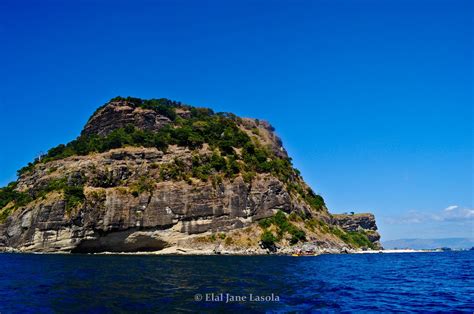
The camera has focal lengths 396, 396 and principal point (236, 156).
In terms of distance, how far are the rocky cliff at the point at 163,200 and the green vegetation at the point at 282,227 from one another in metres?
0.25

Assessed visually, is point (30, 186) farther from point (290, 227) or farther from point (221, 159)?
point (290, 227)

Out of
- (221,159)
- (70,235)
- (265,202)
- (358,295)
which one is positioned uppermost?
(221,159)

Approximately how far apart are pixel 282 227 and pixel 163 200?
3064 cm

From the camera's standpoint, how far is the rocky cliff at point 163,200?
9419 cm

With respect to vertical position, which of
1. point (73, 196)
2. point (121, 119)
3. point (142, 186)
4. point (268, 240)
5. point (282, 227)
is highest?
point (121, 119)

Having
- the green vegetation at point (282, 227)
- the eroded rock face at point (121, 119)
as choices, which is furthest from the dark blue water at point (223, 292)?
the eroded rock face at point (121, 119)

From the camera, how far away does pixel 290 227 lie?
327 ft

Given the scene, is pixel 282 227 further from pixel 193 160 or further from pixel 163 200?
pixel 193 160

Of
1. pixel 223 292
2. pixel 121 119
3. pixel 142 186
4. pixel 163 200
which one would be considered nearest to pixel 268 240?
pixel 163 200

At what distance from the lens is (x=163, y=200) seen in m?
99.1

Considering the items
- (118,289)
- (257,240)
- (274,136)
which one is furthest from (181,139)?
(118,289)

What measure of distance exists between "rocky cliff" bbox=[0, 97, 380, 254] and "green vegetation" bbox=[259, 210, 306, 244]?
25 centimetres

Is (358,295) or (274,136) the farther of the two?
(274,136)

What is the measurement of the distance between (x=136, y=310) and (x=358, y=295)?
16.6 meters
